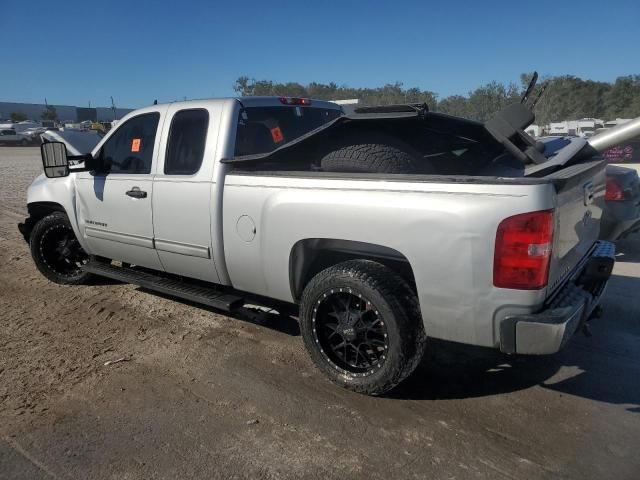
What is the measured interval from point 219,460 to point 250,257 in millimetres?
1407

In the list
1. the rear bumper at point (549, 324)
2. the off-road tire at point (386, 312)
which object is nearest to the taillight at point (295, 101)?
the off-road tire at point (386, 312)

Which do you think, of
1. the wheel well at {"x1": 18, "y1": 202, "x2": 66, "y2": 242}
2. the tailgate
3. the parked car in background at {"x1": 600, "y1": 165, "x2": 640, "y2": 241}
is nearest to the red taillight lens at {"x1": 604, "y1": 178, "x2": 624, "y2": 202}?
the parked car in background at {"x1": 600, "y1": 165, "x2": 640, "y2": 241}

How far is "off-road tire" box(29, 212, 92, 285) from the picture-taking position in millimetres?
5535

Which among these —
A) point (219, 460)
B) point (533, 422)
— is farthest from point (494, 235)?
point (219, 460)

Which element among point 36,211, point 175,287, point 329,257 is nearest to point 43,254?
point 36,211

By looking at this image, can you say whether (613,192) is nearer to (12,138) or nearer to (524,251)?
(524,251)

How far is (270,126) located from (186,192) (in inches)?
36.9

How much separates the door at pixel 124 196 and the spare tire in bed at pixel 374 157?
1765 millimetres

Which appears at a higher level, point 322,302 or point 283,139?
point 283,139

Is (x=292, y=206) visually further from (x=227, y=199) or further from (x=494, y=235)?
(x=494, y=235)

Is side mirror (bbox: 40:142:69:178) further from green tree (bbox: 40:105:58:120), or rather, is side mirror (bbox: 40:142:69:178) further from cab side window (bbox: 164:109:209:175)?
green tree (bbox: 40:105:58:120)

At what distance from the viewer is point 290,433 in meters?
2.92

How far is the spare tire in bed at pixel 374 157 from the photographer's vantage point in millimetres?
3277

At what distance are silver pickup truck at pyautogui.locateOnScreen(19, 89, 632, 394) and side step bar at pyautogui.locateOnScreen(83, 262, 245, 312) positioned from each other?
0.02 metres
